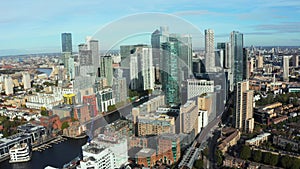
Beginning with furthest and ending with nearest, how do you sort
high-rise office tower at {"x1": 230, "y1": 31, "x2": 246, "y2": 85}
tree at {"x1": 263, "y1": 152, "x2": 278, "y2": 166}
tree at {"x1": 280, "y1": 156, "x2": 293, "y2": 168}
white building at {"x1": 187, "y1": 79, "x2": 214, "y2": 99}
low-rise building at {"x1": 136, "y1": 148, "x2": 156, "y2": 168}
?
high-rise office tower at {"x1": 230, "y1": 31, "x2": 246, "y2": 85}, white building at {"x1": 187, "y1": 79, "x2": 214, "y2": 99}, tree at {"x1": 263, "y1": 152, "x2": 278, "y2": 166}, tree at {"x1": 280, "y1": 156, "x2": 293, "y2": 168}, low-rise building at {"x1": 136, "y1": 148, "x2": 156, "y2": 168}

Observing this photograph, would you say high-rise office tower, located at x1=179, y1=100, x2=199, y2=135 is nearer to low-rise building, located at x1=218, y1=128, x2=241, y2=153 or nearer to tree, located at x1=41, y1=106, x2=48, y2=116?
low-rise building, located at x1=218, y1=128, x2=241, y2=153

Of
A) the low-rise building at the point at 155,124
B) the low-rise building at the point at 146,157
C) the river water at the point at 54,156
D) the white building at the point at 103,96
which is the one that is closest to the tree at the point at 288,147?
the low-rise building at the point at 155,124

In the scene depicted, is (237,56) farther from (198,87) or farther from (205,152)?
(205,152)

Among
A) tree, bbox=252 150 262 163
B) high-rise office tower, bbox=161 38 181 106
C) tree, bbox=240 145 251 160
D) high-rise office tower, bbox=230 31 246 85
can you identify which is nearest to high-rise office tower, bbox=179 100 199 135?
high-rise office tower, bbox=161 38 181 106

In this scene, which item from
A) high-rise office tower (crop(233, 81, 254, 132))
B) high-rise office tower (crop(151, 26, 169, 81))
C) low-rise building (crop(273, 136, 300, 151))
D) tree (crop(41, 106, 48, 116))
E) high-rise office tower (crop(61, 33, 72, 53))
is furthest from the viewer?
high-rise office tower (crop(61, 33, 72, 53))

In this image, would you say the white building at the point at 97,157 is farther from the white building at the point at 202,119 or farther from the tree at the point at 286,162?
the tree at the point at 286,162

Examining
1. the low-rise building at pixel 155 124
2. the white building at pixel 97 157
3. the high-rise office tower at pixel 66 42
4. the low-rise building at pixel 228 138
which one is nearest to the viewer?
the white building at pixel 97 157

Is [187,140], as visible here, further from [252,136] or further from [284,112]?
[284,112]

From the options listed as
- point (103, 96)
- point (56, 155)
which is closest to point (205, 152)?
point (103, 96)
